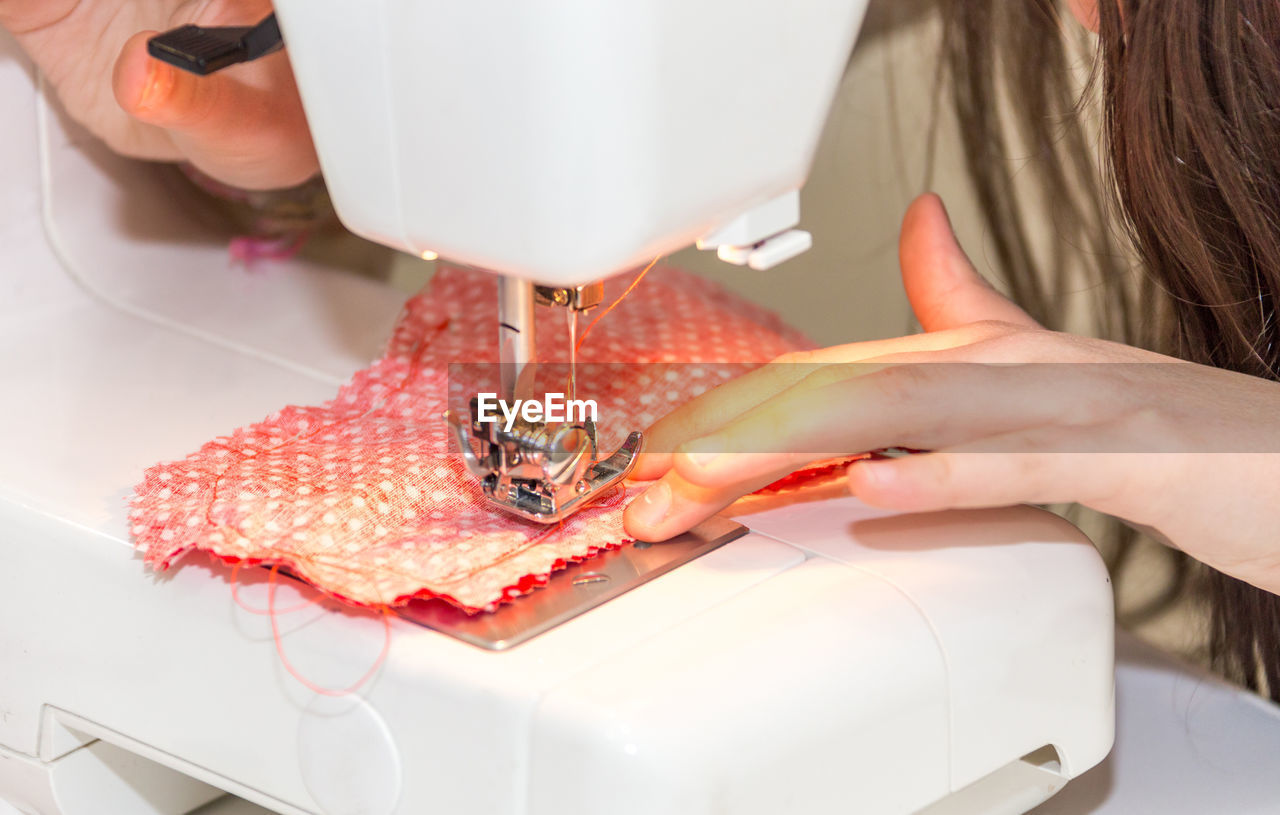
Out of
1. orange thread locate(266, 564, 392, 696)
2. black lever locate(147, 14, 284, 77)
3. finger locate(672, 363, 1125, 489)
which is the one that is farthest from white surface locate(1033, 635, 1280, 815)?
black lever locate(147, 14, 284, 77)

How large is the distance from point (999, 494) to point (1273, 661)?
33 cm

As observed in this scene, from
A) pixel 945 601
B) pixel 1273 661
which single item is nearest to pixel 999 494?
pixel 945 601

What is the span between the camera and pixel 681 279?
0.89m

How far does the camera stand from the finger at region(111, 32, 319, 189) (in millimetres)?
688

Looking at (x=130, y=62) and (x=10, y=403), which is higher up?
(x=130, y=62)

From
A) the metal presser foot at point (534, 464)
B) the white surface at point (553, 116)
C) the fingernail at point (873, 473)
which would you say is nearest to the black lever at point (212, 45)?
the white surface at point (553, 116)

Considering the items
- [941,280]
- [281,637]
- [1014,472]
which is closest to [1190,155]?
[941,280]

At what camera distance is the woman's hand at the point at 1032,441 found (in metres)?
0.56

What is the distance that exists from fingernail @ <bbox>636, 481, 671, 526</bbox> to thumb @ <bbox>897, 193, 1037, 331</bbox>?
22cm

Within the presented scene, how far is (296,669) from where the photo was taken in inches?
22.3

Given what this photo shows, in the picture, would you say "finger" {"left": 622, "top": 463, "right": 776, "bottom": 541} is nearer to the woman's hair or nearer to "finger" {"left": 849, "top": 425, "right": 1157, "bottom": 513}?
"finger" {"left": 849, "top": 425, "right": 1157, "bottom": 513}

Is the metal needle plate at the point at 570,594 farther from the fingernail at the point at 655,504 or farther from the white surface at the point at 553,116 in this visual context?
the white surface at the point at 553,116

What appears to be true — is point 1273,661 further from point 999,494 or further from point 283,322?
point 283,322

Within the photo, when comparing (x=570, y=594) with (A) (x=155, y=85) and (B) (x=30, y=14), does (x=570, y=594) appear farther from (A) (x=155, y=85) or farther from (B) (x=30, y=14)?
(B) (x=30, y=14)
